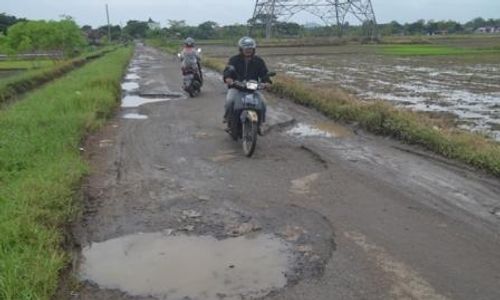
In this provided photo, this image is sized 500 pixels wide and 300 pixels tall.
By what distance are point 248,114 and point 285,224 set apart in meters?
3.28

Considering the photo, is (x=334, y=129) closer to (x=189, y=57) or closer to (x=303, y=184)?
(x=303, y=184)

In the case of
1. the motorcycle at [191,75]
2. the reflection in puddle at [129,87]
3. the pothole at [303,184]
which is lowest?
the reflection in puddle at [129,87]

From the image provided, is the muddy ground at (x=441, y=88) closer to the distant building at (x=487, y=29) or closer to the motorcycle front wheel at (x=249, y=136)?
the motorcycle front wheel at (x=249, y=136)

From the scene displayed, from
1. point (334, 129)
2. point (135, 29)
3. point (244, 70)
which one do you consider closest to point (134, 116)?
point (244, 70)

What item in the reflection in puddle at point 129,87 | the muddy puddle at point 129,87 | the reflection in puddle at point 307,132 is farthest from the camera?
the reflection in puddle at point 129,87

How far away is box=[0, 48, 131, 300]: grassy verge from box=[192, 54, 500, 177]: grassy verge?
5.00 m

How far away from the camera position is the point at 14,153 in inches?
295

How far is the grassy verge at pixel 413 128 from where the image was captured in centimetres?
730

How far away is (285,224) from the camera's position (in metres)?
5.24

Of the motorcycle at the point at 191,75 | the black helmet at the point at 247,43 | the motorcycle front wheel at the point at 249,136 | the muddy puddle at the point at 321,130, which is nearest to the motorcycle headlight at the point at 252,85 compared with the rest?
the motorcycle front wheel at the point at 249,136

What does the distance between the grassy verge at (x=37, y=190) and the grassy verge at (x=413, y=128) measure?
4997mm

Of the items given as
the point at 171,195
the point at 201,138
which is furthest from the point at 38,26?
the point at 171,195

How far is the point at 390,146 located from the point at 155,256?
17.1ft

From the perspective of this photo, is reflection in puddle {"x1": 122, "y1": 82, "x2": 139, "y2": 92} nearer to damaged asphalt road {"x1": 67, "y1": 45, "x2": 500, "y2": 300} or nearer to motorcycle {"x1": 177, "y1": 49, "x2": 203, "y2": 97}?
motorcycle {"x1": 177, "y1": 49, "x2": 203, "y2": 97}
